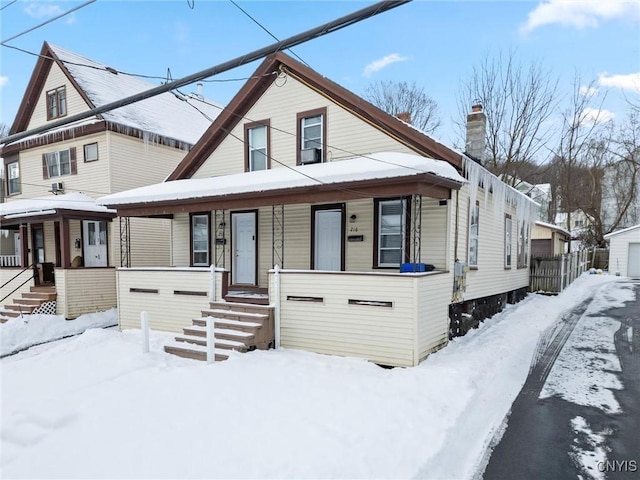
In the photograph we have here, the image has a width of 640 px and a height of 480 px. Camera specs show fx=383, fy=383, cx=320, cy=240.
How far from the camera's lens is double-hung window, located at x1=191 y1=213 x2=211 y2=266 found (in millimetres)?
11875

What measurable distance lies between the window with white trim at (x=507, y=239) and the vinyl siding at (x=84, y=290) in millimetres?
13401

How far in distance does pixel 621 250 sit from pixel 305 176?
24449 mm

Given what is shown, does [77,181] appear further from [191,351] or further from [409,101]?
[409,101]

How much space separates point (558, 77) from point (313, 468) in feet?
75.4

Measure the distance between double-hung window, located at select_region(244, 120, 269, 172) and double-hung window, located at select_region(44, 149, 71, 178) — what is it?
8.84 meters

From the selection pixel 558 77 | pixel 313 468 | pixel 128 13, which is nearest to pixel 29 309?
pixel 128 13

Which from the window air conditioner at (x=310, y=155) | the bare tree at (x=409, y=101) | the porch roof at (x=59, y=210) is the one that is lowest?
the porch roof at (x=59, y=210)

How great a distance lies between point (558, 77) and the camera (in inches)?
779

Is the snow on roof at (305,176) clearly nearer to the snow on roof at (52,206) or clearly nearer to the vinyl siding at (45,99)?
the snow on roof at (52,206)

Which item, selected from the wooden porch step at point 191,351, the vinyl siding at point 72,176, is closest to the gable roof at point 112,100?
the vinyl siding at point 72,176

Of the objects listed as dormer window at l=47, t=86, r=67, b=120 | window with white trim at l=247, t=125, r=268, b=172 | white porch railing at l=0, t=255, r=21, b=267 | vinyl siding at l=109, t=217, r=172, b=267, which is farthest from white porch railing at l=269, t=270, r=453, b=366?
white porch railing at l=0, t=255, r=21, b=267

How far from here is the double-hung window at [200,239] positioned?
468 inches

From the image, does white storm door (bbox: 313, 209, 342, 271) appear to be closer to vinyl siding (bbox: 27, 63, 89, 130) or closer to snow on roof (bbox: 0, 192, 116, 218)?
snow on roof (bbox: 0, 192, 116, 218)

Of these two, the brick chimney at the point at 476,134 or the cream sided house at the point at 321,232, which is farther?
the brick chimney at the point at 476,134
